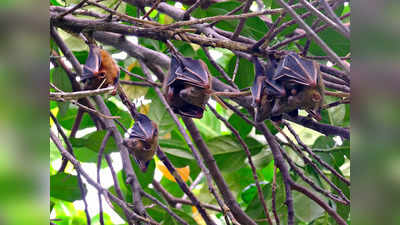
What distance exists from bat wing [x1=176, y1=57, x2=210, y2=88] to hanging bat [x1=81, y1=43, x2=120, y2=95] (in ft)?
0.89

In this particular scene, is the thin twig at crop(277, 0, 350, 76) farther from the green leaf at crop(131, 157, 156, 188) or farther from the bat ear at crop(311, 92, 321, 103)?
the green leaf at crop(131, 157, 156, 188)

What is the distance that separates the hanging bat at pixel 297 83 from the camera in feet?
4.44

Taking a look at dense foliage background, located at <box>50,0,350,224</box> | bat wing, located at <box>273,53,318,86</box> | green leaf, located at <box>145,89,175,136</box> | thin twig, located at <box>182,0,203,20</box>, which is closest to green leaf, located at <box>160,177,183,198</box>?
dense foliage background, located at <box>50,0,350,224</box>

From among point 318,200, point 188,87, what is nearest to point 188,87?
point 188,87

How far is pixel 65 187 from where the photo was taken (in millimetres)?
2408

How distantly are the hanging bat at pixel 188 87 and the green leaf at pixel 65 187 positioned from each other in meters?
1.03

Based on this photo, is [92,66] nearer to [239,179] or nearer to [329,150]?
[329,150]

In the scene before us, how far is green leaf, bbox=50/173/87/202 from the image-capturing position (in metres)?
2.35

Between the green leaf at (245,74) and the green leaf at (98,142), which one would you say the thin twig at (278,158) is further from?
the green leaf at (98,142)

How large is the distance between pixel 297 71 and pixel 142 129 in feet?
2.16
